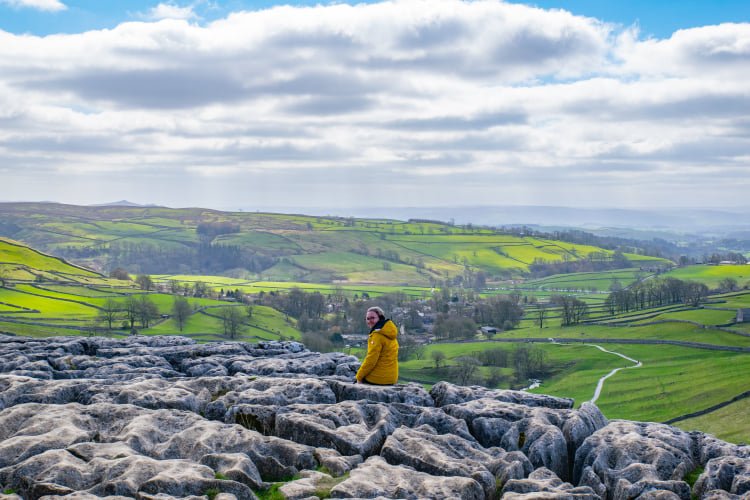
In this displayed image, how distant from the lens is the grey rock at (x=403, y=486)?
1761cm

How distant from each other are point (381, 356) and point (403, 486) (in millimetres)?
9004

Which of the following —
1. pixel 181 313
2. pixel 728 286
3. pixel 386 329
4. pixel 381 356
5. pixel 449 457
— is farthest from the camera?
pixel 728 286

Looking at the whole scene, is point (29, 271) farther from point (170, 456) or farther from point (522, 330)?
point (170, 456)

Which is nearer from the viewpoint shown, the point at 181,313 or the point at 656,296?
the point at 181,313

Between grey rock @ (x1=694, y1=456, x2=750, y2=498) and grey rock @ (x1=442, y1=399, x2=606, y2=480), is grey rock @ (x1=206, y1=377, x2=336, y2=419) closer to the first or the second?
grey rock @ (x1=442, y1=399, x2=606, y2=480)

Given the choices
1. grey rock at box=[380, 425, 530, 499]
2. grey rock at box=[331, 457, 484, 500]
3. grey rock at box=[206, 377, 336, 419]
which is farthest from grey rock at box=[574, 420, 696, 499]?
grey rock at box=[206, 377, 336, 419]

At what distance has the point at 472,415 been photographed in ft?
81.1

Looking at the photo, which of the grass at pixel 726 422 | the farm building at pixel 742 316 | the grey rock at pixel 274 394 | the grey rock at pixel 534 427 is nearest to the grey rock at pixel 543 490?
the grey rock at pixel 534 427

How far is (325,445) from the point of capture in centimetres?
2159

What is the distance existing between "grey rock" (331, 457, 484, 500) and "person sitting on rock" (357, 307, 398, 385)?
6.52m

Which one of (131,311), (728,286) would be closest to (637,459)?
(131,311)

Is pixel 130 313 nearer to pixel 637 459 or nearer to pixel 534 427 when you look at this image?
pixel 534 427

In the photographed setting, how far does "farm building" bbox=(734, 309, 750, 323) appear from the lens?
4929 inches

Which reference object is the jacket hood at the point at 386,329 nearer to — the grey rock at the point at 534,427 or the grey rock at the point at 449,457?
the grey rock at the point at 534,427
